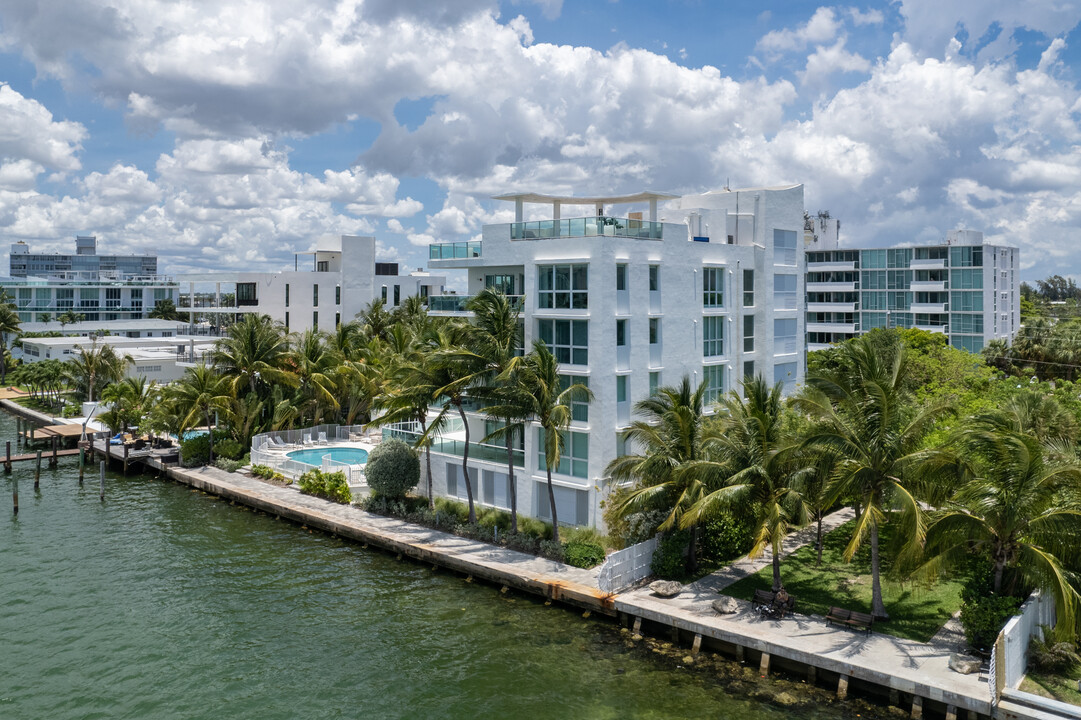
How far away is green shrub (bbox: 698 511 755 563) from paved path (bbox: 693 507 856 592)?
47 centimetres

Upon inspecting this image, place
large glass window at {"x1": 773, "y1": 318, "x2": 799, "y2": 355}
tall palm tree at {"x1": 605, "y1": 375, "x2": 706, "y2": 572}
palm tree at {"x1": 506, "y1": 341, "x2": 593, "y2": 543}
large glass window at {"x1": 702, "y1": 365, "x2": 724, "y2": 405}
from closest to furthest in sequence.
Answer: tall palm tree at {"x1": 605, "y1": 375, "x2": 706, "y2": 572} < palm tree at {"x1": 506, "y1": 341, "x2": 593, "y2": 543} < large glass window at {"x1": 702, "y1": 365, "x2": 724, "y2": 405} < large glass window at {"x1": 773, "y1": 318, "x2": 799, "y2": 355}

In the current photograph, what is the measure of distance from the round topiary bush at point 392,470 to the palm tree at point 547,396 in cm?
856

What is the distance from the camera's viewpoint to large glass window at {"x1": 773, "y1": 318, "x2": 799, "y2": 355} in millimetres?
37812

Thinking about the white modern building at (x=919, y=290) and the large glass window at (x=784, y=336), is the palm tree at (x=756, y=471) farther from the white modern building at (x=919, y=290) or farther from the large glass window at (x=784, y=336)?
the white modern building at (x=919, y=290)

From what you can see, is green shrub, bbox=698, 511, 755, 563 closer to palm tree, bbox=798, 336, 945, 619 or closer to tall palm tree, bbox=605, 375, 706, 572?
tall palm tree, bbox=605, 375, 706, 572

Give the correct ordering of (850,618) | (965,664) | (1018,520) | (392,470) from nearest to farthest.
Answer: (1018,520) < (965,664) < (850,618) < (392,470)

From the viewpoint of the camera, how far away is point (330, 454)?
44.4 m

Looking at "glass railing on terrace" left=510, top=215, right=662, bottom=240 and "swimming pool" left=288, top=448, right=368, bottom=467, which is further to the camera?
"swimming pool" left=288, top=448, right=368, bottom=467

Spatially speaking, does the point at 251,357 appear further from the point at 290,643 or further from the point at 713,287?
the point at 713,287

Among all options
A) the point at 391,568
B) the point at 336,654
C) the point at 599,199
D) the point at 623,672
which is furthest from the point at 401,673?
the point at 599,199

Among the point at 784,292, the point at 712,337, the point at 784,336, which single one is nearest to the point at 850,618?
the point at 712,337

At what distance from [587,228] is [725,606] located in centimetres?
1466

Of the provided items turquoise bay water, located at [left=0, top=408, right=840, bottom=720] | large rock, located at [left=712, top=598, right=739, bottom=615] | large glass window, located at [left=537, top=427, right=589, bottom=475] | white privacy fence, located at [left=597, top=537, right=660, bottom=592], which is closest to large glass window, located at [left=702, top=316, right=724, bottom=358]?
large glass window, located at [left=537, top=427, right=589, bottom=475]

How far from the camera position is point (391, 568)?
28.5 meters
